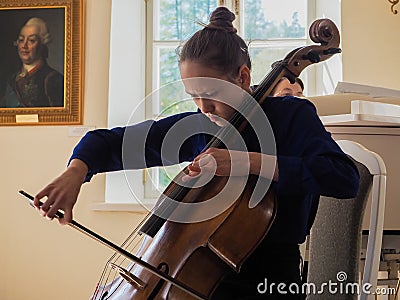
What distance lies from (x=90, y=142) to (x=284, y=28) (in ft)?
8.31

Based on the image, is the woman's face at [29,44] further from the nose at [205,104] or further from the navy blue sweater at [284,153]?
the nose at [205,104]

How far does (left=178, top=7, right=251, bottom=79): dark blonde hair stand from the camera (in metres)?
1.11

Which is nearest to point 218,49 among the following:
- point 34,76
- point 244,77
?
point 244,77

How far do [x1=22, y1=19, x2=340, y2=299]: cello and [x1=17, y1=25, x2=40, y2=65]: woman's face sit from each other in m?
2.51

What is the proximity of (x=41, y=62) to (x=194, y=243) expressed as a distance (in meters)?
2.64

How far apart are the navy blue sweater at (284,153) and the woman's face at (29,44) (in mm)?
2346

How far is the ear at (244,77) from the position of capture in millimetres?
1133

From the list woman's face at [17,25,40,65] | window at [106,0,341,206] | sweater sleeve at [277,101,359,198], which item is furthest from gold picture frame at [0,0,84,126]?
sweater sleeve at [277,101,359,198]

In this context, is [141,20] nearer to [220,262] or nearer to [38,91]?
[38,91]

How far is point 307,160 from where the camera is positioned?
100 centimetres

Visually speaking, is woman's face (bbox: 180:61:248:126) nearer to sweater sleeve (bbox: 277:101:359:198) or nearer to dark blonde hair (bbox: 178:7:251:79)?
dark blonde hair (bbox: 178:7:251:79)

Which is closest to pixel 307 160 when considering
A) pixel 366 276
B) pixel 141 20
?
pixel 366 276

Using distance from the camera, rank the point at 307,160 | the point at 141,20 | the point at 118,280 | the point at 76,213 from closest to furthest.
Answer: the point at 307,160
the point at 118,280
the point at 76,213
the point at 141,20

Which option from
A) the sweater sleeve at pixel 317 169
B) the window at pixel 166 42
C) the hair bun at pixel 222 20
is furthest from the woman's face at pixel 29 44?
the sweater sleeve at pixel 317 169
